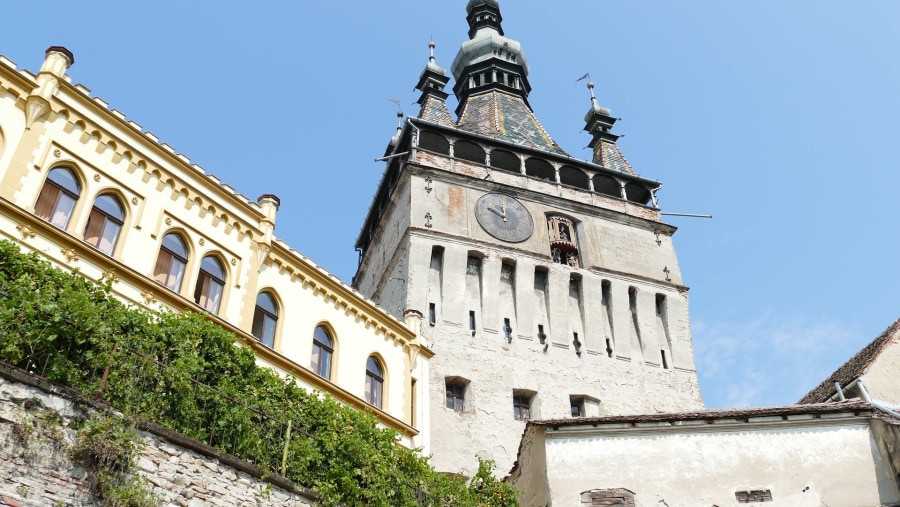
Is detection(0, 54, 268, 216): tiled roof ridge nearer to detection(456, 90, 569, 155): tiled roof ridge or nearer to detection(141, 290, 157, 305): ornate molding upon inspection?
detection(141, 290, 157, 305): ornate molding

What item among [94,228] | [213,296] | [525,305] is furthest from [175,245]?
[525,305]

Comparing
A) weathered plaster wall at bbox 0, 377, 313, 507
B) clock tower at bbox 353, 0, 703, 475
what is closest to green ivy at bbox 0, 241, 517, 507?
Result: weathered plaster wall at bbox 0, 377, 313, 507

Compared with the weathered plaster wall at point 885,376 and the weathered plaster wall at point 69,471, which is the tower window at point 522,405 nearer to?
the weathered plaster wall at point 885,376

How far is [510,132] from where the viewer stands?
1524 inches

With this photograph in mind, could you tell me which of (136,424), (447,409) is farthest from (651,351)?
(136,424)

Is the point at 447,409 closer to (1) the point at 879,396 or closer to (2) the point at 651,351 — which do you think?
(2) the point at 651,351

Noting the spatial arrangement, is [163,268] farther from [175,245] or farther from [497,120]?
[497,120]

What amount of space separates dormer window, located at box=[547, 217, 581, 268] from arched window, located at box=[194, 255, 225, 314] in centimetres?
1681

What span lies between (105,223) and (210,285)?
252 centimetres

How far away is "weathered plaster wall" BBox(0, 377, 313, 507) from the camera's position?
9391 mm

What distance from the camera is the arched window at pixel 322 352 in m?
19.0

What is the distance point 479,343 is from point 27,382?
19546 millimetres

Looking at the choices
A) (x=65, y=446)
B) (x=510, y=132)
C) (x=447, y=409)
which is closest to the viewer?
(x=65, y=446)

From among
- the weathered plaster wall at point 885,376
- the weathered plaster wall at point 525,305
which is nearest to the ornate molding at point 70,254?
the weathered plaster wall at point 525,305
